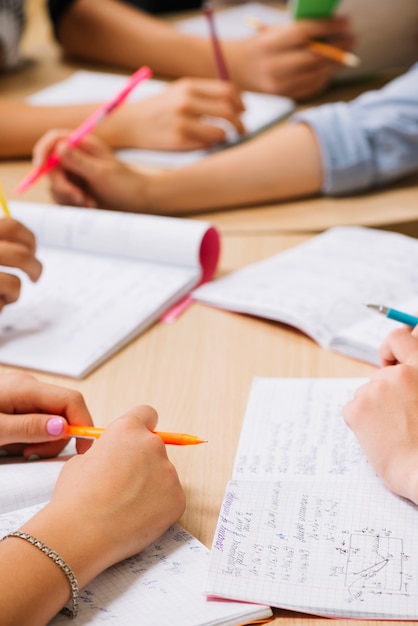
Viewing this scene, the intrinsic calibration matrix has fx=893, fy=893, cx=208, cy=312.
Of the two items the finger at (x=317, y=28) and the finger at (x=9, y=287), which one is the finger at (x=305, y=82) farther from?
the finger at (x=9, y=287)

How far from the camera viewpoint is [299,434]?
728 millimetres

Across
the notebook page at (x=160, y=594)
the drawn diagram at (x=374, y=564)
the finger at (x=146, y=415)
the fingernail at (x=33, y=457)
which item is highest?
the finger at (x=146, y=415)

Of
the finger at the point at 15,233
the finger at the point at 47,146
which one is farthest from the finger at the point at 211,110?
the finger at the point at 15,233

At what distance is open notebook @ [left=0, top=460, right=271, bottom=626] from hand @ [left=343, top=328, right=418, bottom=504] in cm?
15

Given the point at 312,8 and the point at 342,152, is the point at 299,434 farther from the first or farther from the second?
the point at 312,8

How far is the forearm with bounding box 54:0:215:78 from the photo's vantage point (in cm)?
168

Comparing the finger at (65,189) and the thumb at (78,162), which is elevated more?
the thumb at (78,162)

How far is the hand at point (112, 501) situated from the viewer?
58 centimetres

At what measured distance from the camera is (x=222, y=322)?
936 millimetres

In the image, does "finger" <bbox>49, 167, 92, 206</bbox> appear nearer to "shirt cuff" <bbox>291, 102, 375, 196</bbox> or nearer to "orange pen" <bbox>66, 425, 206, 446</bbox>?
"shirt cuff" <bbox>291, 102, 375, 196</bbox>

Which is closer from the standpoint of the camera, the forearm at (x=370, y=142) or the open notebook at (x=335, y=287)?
the open notebook at (x=335, y=287)

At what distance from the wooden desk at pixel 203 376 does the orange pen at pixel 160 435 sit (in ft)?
0.13

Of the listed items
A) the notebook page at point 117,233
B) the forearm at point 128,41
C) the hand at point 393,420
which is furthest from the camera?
the forearm at point 128,41

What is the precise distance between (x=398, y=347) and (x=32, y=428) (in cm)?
31
